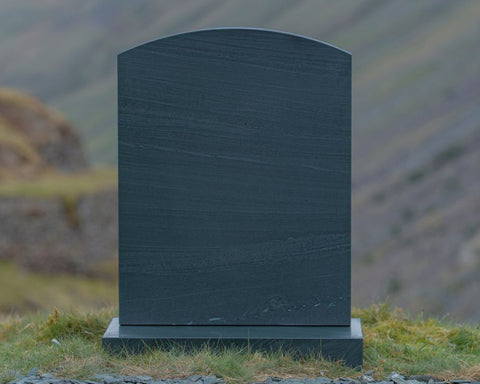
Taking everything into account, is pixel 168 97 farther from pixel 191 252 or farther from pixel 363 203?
pixel 363 203

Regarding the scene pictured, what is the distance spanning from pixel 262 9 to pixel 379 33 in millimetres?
49080

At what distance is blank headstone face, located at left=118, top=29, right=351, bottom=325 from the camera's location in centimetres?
602

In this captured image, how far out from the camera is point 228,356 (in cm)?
535

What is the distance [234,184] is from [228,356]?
1415mm

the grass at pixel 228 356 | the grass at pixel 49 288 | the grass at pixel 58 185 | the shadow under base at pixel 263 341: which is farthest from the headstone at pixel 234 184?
the grass at pixel 58 185

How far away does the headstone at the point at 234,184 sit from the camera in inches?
237

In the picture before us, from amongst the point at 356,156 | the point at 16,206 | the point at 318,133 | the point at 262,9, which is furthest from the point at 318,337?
the point at 262,9

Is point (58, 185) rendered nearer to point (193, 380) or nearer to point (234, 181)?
point (234, 181)

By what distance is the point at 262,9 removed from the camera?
→ 16012 centimetres

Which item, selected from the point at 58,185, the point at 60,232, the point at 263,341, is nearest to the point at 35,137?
the point at 58,185

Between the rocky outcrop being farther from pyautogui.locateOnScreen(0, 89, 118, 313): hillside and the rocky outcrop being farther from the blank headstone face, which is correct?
the blank headstone face

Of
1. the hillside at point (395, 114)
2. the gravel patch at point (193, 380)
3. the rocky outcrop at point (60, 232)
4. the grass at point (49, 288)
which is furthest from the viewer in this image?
the hillside at point (395, 114)

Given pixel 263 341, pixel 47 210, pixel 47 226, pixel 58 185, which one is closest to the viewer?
pixel 263 341

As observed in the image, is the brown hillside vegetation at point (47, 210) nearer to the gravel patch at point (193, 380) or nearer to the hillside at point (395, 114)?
the hillside at point (395, 114)
